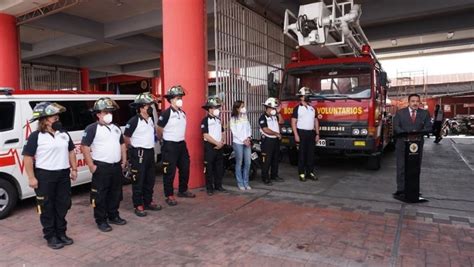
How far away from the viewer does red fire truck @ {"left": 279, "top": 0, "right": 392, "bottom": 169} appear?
745 cm

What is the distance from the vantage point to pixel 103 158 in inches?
179

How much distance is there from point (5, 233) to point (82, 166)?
6.47 ft

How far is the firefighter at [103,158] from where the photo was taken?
4531 millimetres

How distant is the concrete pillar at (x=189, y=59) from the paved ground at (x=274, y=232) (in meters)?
1.19

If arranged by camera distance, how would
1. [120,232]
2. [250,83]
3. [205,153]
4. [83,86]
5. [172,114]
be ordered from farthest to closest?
[83,86] < [250,83] < [205,153] < [172,114] < [120,232]

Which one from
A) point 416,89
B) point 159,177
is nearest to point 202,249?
point 159,177

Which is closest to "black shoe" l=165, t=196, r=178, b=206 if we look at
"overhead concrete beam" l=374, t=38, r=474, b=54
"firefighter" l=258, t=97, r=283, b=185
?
"firefighter" l=258, t=97, r=283, b=185

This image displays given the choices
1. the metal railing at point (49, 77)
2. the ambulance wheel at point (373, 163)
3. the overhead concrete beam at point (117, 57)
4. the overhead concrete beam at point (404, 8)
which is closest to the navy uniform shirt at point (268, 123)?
the ambulance wheel at point (373, 163)

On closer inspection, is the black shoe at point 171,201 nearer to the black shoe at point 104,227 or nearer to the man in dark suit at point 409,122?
the black shoe at point 104,227

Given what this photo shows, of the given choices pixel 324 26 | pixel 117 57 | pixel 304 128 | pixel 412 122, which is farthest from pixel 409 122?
pixel 117 57

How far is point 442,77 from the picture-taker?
1232 inches

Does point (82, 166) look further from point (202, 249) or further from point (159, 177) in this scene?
point (202, 249)

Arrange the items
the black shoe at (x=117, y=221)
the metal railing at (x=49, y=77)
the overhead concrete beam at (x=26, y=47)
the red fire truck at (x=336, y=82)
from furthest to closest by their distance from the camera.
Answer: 1. the metal railing at (x=49, y=77)
2. the overhead concrete beam at (x=26, y=47)
3. the red fire truck at (x=336, y=82)
4. the black shoe at (x=117, y=221)

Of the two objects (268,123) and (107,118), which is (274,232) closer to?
(107,118)
